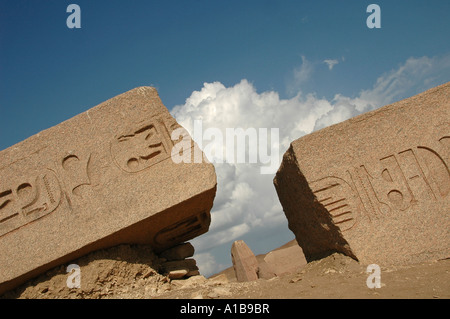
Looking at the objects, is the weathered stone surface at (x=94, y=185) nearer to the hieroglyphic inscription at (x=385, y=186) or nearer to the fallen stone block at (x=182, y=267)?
the fallen stone block at (x=182, y=267)

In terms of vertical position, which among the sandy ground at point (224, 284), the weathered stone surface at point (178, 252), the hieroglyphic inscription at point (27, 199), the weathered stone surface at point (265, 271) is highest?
the hieroglyphic inscription at point (27, 199)

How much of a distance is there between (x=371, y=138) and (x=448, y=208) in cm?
105

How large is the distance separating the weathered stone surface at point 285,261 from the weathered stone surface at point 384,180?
5.52m

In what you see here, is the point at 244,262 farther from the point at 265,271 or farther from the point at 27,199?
the point at 27,199

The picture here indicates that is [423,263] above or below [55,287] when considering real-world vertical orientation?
below

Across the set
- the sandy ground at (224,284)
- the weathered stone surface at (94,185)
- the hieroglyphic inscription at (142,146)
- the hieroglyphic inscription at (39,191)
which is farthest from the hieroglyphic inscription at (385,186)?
the hieroglyphic inscription at (39,191)

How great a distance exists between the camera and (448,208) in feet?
13.2

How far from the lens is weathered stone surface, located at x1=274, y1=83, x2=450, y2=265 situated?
3994mm

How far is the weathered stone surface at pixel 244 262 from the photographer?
9.95 metres

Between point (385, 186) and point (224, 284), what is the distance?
6.57 feet

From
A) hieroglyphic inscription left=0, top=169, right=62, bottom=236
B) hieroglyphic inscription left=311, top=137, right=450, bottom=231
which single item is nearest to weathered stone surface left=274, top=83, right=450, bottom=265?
hieroglyphic inscription left=311, top=137, right=450, bottom=231

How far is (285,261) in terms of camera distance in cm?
991
